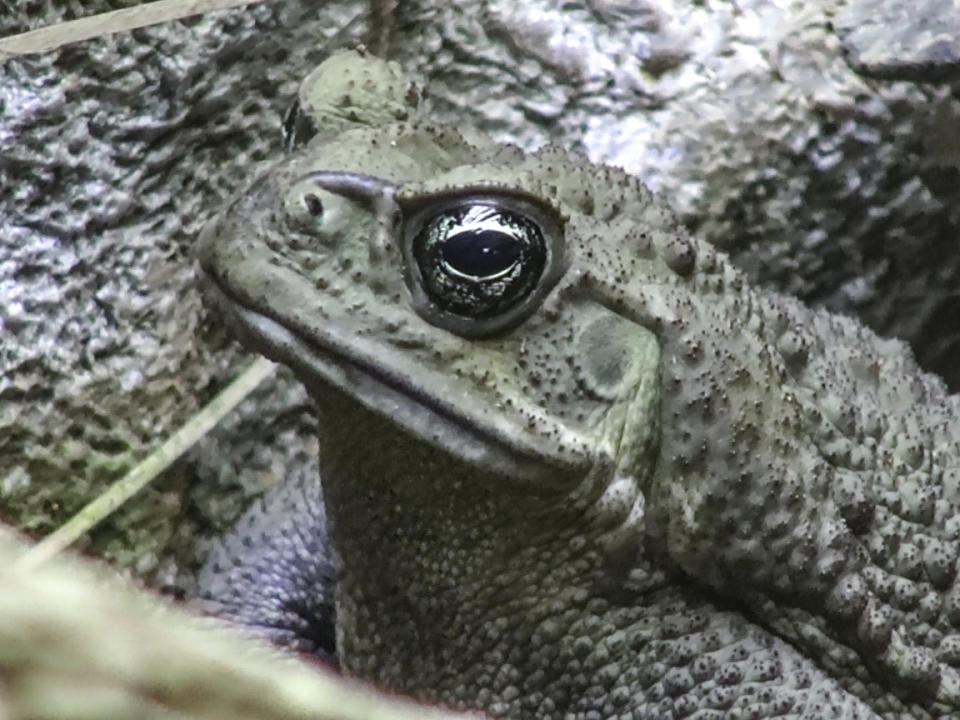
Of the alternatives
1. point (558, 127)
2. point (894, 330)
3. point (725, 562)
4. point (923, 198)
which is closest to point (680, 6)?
point (558, 127)

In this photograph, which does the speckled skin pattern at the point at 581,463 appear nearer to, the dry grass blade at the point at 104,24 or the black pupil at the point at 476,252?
the black pupil at the point at 476,252

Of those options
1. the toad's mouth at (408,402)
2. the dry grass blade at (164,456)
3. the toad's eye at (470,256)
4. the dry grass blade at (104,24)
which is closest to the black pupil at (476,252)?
the toad's eye at (470,256)

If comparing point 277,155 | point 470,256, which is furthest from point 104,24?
point 470,256

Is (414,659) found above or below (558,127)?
below

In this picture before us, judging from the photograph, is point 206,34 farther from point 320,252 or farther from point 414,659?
point 414,659

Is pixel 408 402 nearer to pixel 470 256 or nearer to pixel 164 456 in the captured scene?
pixel 470 256

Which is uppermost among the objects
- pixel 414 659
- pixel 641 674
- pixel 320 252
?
pixel 320 252
